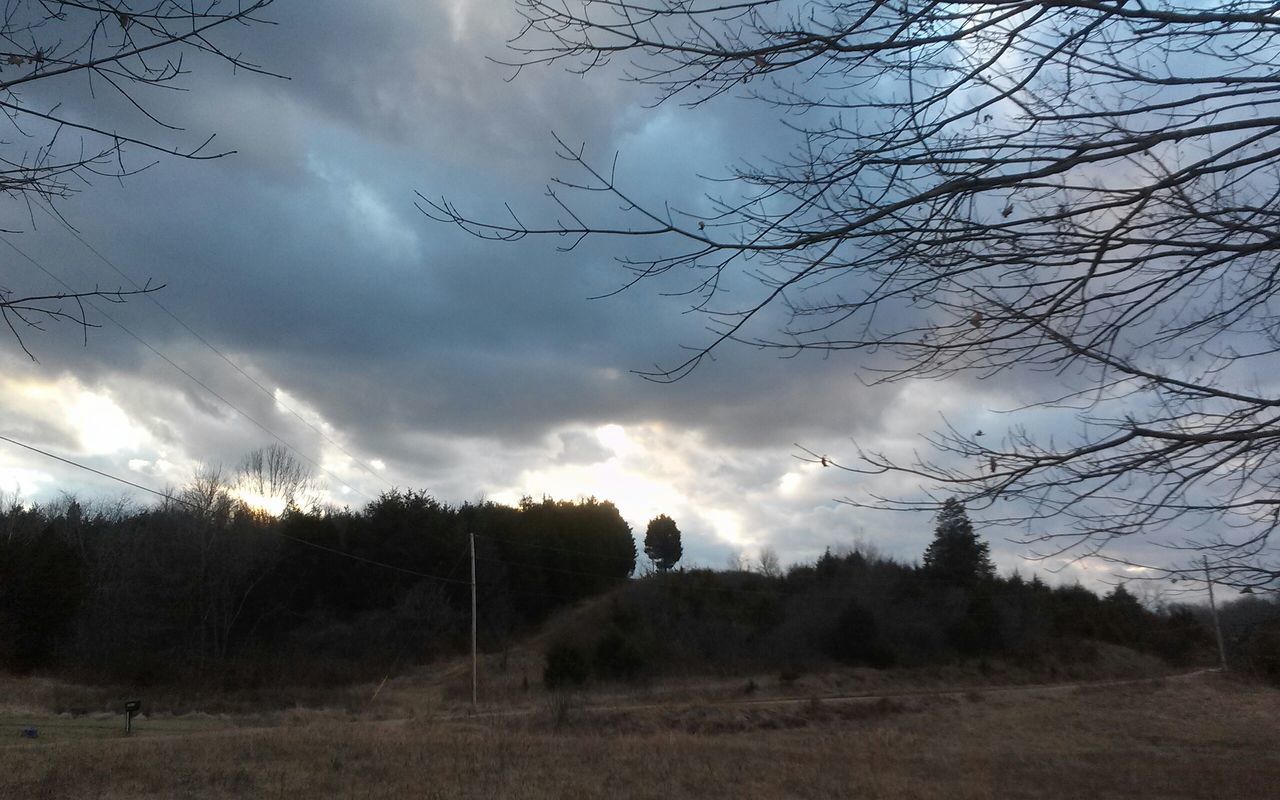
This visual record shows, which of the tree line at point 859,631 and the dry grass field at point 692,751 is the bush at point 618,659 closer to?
the tree line at point 859,631

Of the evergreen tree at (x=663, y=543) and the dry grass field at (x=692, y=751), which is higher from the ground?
the evergreen tree at (x=663, y=543)

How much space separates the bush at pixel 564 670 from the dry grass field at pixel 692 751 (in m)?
6.25

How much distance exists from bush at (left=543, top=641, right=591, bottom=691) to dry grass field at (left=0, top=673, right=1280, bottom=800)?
6.25 metres

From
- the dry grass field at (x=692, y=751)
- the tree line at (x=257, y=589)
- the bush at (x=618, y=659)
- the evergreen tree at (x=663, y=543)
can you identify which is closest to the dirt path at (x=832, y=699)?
the dry grass field at (x=692, y=751)

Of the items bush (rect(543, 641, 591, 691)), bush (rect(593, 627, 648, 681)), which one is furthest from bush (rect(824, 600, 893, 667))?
bush (rect(543, 641, 591, 691))

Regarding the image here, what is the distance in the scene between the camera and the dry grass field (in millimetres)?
14977

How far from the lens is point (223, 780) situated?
14898mm

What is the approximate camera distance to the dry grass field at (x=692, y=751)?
49.1 ft

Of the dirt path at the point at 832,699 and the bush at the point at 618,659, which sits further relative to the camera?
the bush at the point at 618,659

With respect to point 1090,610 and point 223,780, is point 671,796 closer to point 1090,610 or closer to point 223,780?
point 223,780

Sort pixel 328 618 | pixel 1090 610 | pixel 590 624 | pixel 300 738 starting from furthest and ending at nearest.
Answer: pixel 590 624
pixel 328 618
pixel 1090 610
pixel 300 738

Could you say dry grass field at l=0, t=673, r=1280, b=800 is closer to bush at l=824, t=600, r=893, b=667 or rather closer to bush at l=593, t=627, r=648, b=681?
bush at l=593, t=627, r=648, b=681

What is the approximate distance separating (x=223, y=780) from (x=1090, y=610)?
146 feet

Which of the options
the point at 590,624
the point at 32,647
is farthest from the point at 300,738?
the point at 590,624
